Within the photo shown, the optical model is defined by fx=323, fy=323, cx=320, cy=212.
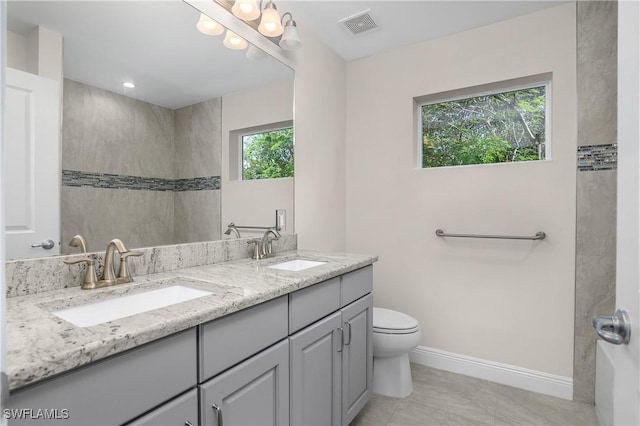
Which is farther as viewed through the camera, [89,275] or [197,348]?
[89,275]

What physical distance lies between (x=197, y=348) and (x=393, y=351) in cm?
142

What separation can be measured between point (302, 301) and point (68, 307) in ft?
2.49

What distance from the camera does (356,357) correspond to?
5.51 ft

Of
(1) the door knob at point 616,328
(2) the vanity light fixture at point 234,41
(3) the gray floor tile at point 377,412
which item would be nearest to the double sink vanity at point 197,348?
(3) the gray floor tile at point 377,412

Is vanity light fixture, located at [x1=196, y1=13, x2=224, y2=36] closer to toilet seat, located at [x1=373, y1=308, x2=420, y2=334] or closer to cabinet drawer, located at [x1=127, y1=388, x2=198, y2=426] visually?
cabinet drawer, located at [x1=127, y1=388, x2=198, y2=426]

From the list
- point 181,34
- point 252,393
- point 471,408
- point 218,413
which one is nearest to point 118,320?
point 218,413

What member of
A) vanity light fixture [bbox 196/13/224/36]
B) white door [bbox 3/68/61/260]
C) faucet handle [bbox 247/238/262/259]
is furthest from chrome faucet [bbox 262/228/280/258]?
vanity light fixture [bbox 196/13/224/36]

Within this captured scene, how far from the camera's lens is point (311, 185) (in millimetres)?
2350

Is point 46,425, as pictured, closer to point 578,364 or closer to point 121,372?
point 121,372

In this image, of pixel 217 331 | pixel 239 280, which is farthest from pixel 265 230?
pixel 217 331

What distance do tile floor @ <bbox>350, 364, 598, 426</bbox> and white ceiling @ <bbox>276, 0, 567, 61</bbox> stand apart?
96.1 inches

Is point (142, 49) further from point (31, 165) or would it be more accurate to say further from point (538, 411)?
point (538, 411)

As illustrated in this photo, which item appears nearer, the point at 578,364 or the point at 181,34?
the point at 181,34

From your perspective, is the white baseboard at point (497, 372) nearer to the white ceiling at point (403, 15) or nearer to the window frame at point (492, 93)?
the window frame at point (492, 93)
